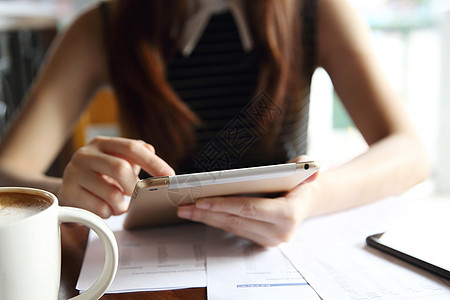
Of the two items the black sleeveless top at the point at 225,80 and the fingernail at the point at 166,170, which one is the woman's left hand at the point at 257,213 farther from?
the black sleeveless top at the point at 225,80

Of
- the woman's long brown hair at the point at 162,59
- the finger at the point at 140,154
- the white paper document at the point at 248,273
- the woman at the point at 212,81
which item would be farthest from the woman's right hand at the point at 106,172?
the woman's long brown hair at the point at 162,59

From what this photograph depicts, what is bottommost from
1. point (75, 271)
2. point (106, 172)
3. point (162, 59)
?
point (75, 271)

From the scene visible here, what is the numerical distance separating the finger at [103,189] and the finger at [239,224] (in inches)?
2.7

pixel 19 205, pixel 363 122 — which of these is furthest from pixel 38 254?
pixel 363 122

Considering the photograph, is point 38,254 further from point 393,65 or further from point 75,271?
point 393,65

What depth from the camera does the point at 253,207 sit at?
443 millimetres

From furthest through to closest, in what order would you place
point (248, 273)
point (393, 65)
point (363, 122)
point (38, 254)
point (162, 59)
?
point (393, 65)
point (162, 59)
point (363, 122)
point (248, 273)
point (38, 254)

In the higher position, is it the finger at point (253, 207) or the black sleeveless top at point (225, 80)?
the black sleeveless top at point (225, 80)

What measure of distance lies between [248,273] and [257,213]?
0.06 m

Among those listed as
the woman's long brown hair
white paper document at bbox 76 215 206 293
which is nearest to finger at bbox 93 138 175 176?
white paper document at bbox 76 215 206 293

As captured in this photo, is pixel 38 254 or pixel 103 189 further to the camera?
pixel 103 189

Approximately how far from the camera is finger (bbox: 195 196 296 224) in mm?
439

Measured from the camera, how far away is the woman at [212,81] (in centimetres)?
76

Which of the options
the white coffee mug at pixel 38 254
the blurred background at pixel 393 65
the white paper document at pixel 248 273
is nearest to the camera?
the white coffee mug at pixel 38 254
